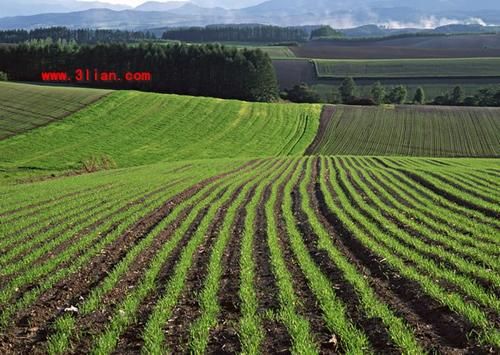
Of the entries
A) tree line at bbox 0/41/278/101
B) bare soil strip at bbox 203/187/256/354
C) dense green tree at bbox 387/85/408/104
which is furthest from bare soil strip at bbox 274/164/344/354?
dense green tree at bbox 387/85/408/104

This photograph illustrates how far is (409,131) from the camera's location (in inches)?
2761

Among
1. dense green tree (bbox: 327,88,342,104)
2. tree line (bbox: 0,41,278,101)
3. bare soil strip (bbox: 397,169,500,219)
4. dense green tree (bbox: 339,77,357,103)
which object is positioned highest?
tree line (bbox: 0,41,278,101)

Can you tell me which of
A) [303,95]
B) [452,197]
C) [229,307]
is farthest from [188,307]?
[303,95]

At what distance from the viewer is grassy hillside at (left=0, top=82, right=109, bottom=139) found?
5703 cm

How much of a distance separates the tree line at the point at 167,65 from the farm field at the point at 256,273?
3252 inches

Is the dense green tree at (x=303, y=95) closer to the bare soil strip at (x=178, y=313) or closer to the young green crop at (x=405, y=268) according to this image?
the young green crop at (x=405, y=268)

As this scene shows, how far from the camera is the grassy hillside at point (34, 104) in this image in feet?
187

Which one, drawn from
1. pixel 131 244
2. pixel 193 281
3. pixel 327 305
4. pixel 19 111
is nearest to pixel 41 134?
pixel 19 111

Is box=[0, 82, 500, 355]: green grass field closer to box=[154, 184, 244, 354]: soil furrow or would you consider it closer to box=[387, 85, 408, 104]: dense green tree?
box=[154, 184, 244, 354]: soil furrow

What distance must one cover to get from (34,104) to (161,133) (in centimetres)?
2095

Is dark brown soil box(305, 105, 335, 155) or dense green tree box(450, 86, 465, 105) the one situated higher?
dense green tree box(450, 86, 465, 105)

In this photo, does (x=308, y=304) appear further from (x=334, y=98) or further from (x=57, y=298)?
(x=334, y=98)

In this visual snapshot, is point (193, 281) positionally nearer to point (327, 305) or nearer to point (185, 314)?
point (185, 314)

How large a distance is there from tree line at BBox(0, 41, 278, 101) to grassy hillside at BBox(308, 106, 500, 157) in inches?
1017
